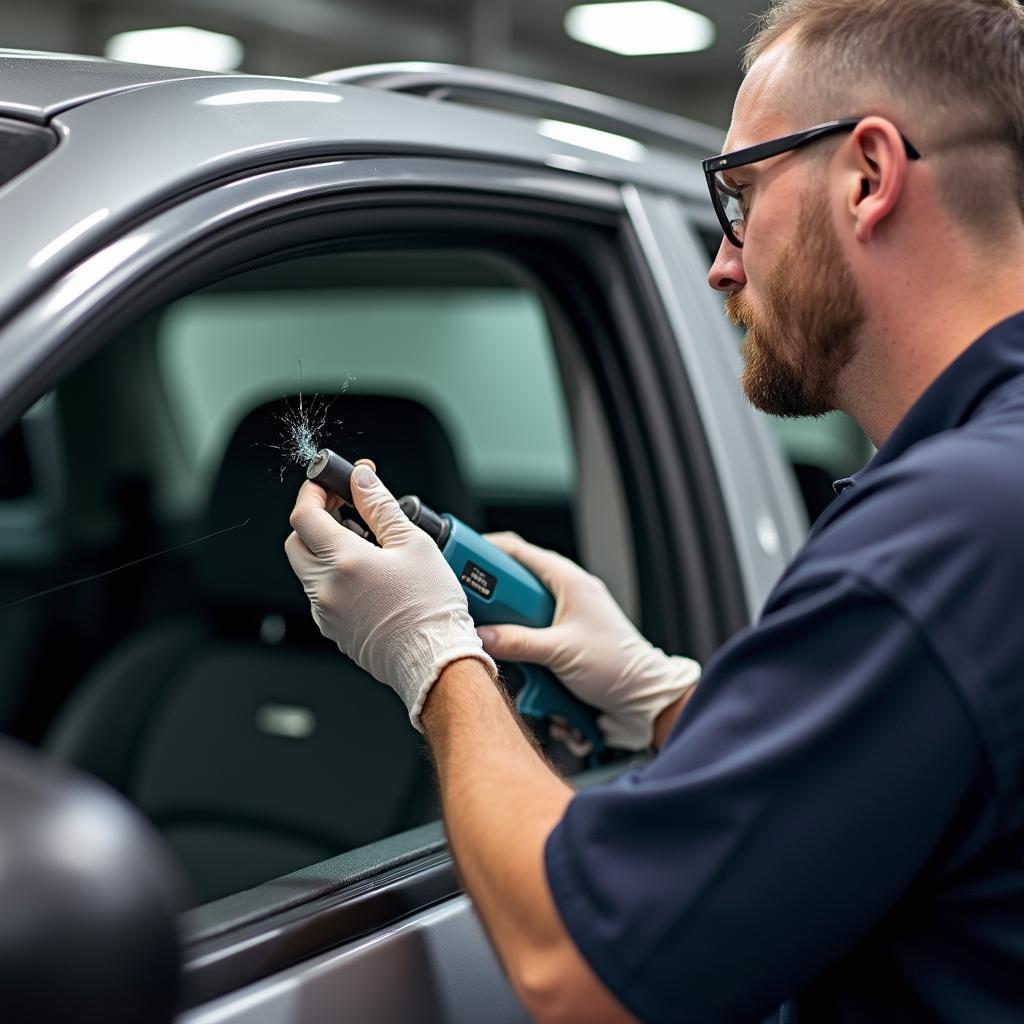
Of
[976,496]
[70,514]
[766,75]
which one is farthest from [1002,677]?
[70,514]

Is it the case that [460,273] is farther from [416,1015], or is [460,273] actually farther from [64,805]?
[64,805]

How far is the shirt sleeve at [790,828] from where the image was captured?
0.82 metres

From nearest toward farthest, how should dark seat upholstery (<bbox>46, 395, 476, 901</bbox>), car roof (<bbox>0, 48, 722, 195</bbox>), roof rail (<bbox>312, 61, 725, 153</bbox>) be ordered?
car roof (<bbox>0, 48, 722, 195</bbox>) → roof rail (<bbox>312, 61, 725, 153</bbox>) → dark seat upholstery (<bbox>46, 395, 476, 901</bbox>)

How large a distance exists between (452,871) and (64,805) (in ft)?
1.90

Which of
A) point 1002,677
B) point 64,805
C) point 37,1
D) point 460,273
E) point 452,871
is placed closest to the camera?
point 64,805

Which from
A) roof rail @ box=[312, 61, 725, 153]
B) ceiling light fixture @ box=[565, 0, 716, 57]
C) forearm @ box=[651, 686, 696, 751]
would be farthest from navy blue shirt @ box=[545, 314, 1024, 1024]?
ceiling light fixture @ box=[565, 0, 716, 57]

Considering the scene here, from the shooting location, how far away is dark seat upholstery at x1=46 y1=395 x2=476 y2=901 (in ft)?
6.34

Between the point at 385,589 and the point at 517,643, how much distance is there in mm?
231

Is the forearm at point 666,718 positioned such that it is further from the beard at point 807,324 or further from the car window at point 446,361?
the car window at point 446,361

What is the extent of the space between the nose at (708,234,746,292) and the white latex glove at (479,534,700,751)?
347 mm

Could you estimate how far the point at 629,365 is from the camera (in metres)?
1.64

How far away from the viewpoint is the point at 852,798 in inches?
32.7

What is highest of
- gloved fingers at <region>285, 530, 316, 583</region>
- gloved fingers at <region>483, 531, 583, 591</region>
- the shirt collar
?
the shirt collar

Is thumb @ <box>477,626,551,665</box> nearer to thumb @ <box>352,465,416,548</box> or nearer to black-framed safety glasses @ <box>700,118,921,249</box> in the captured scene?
thumb @ <box>352,465,416,548</box>
